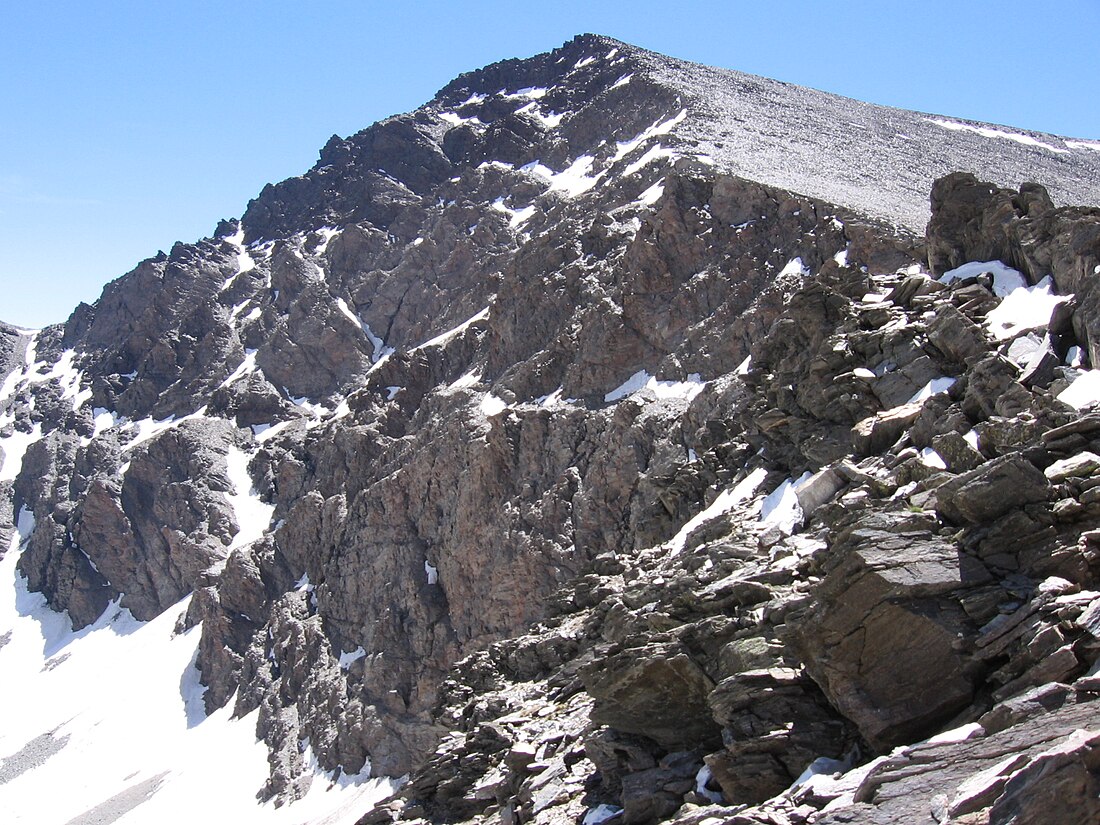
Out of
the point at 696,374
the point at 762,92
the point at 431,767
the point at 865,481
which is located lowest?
the point at 431,767

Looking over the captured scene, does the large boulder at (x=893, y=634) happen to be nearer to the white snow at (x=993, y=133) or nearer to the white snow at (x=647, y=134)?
the white snow at (x=647, y=134)

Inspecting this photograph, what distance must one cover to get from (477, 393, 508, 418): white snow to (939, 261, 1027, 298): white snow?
129ft

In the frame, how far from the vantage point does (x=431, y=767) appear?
1970 cm

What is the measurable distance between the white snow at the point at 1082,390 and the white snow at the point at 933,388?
10.1 feet

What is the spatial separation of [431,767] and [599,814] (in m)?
7.18

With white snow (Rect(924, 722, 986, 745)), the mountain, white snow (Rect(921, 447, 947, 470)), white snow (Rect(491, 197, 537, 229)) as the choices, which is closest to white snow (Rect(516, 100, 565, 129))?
the mountain

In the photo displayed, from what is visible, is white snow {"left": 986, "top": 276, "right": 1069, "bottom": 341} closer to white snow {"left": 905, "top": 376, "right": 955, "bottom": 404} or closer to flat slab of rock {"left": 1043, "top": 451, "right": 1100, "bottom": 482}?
white snow {"left": 905, "top": 376, "right": 955, "bottom": 404}

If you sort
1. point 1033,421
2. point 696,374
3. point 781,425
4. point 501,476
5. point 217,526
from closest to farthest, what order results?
point 1033,421
point 781,425
point 696,374
point 501,476
point 217,526

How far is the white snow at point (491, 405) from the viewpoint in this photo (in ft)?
200

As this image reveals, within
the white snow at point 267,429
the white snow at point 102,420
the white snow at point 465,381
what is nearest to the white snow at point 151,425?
the white snow at point 102,420

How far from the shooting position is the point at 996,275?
21.3 meters

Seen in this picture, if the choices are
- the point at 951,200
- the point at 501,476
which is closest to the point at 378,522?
the point at 501,476

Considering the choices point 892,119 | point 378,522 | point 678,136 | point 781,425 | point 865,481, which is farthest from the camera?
point 892,119

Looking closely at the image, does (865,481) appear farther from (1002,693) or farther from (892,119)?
(892,119)
